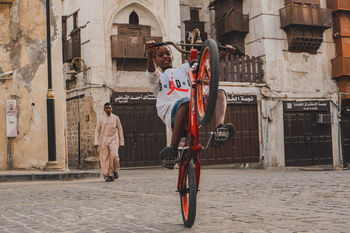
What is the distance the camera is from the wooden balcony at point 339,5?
2694cm

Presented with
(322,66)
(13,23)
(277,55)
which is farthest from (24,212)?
(322,66)

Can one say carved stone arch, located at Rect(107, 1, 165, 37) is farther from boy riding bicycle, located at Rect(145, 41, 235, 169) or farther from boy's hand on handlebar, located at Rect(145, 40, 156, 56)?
boy's hand on handlebar, located at Rect(145, 40, 156, 56)

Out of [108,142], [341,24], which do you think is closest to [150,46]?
[108,142]

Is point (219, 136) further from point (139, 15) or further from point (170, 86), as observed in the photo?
point (139, 15)

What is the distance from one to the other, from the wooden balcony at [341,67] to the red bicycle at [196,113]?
23397mm

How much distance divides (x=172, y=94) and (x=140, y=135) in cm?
1785

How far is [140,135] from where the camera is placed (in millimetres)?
22594

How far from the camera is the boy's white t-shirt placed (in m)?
4.81

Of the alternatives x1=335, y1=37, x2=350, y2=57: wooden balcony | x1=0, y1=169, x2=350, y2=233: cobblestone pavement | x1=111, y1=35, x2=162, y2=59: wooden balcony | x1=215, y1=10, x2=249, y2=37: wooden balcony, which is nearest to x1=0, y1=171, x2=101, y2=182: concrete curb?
x1=0, y1=169, x2=350, y2=233: cobblestone pavement

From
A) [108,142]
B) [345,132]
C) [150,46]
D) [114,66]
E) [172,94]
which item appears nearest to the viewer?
[150,46]

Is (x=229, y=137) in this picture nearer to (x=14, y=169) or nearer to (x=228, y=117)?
(x=14, y=169)

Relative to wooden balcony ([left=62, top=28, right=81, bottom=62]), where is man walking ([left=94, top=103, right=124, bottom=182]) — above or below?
below

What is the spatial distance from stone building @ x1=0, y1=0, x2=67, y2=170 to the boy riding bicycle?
966 centimetres

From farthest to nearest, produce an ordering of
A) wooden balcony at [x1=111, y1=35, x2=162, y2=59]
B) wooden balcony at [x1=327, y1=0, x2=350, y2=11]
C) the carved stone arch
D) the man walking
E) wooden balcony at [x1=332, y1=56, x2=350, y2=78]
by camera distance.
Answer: wooden balcony at [x1=327, y1=0, x2=350, y2=11] < wooden balcony at [x1=332, y1=56, x2=350, y2=78] < the carved stone arch < wooden balcony at [x1=111, y1=35, x2=162, y2=59] < the man walking
